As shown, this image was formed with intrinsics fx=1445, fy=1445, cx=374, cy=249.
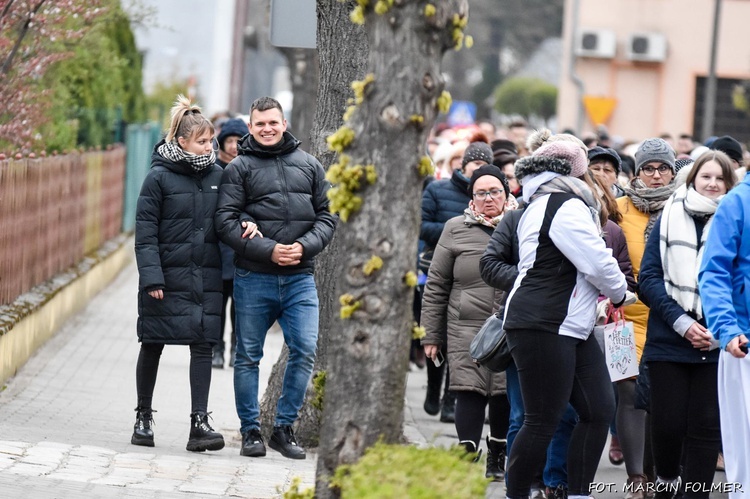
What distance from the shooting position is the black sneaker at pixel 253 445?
27.0 ft

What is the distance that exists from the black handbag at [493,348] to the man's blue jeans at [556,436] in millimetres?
307

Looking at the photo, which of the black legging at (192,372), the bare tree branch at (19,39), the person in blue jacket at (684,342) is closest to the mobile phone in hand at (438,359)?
the black legging at (192,372)

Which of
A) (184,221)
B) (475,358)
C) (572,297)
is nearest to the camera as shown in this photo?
(572,297)

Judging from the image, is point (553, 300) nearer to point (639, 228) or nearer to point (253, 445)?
point (639, 228)

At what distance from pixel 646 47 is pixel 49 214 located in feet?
83.6

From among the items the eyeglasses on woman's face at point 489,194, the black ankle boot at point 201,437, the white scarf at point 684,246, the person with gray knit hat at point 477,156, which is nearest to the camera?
the white scarf at point 684,246

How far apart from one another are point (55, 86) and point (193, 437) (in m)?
7.39

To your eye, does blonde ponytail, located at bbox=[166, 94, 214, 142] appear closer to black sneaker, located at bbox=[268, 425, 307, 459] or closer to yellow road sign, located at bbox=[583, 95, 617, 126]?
black sneaker, located at bbox=[268, 425, 307, 459]

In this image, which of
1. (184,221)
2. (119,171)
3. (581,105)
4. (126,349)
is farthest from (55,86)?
(581,105)

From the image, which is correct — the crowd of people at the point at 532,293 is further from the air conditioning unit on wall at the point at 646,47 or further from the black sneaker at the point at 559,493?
the air conditioning unit on wall at the point at 646,47

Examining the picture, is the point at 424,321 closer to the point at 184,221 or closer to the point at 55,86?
the point at 184,221

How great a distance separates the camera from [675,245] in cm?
725

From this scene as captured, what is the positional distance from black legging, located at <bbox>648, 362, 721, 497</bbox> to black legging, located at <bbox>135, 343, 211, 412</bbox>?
2613mm

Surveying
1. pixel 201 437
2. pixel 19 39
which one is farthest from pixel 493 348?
pixel 19 39
